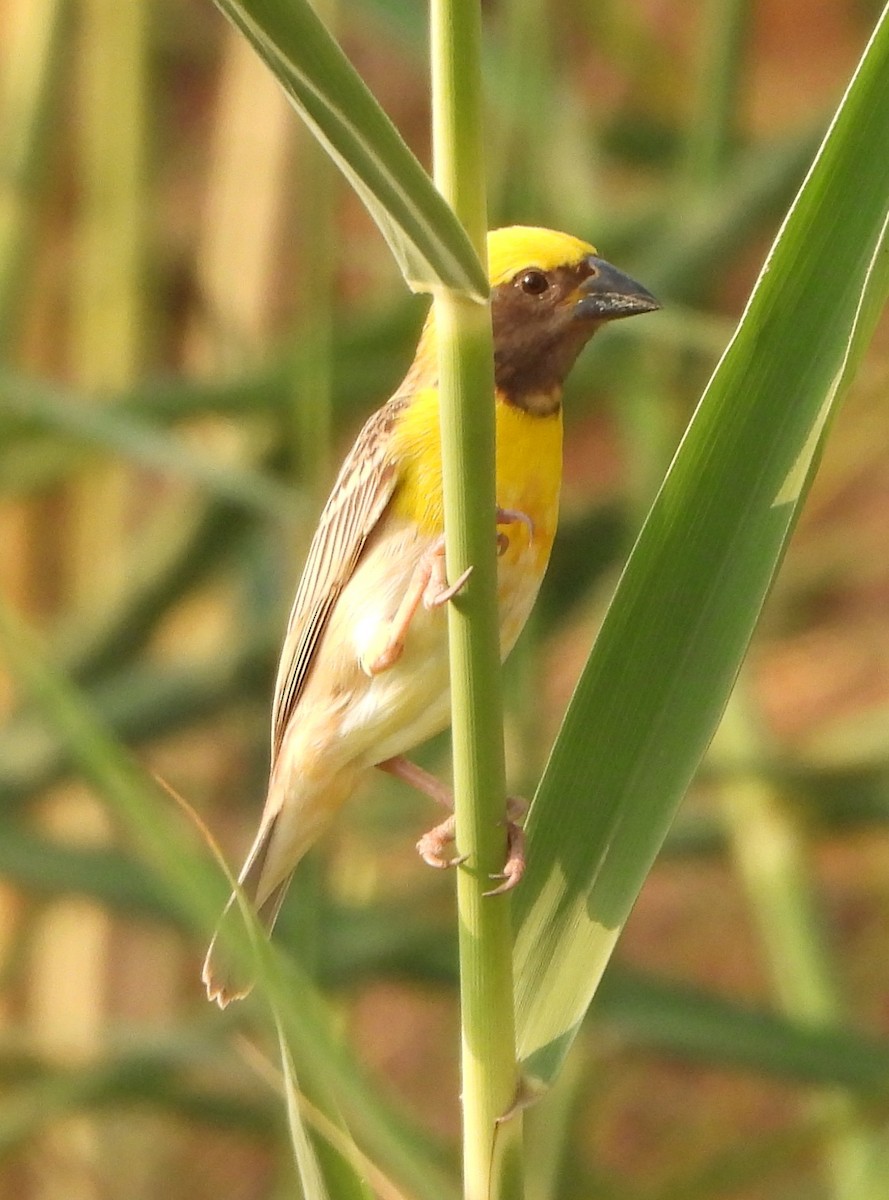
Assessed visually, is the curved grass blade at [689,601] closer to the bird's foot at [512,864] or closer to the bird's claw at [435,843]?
the bird's foot at [512,864]

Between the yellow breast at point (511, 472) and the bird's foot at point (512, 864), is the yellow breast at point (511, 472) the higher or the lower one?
the higher one

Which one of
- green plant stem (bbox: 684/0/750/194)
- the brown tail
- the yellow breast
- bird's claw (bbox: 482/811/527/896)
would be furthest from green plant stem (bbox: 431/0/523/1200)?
green plant stem (bbox: 684/0/750/194)

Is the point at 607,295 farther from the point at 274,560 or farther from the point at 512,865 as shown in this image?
the point at 274,560

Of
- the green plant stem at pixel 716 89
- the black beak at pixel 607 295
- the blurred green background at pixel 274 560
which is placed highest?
the green plant stem at pixel 716 89

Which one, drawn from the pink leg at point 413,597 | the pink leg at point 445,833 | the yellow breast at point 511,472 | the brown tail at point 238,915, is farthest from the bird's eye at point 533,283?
the brown tail at point 238,915

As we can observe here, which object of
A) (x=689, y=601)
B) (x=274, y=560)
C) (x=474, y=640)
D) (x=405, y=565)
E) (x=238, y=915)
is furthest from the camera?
(x=274, y=560)

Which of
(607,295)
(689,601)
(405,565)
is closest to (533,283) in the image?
(607,295)

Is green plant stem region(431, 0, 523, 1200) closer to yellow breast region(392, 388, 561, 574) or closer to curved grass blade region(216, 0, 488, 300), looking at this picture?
curved grass blade region(216, 0, 488, 300)
